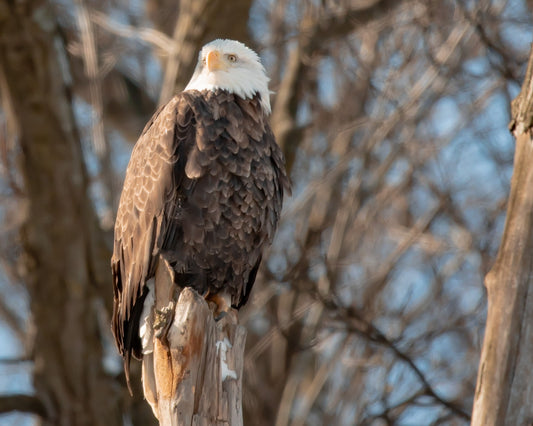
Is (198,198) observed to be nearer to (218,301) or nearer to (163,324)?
(218,301)

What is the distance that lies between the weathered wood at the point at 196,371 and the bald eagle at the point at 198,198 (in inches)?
31.2

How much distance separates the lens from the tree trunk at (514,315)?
14.3 feet

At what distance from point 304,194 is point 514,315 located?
4016 mm

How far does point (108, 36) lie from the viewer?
10.4m

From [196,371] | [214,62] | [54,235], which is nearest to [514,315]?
[196,371]

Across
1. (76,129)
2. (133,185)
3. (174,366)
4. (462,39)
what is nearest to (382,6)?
(462,39)

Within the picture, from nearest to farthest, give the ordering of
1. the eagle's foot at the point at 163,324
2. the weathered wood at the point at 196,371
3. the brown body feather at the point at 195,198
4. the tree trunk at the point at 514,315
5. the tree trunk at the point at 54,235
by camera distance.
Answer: the weathered wood at the point at 196,371
the eagle's foot at the point at 163,324
the tree trunk at the point at 514,315
the brown body feather at the point at 195,198
the tree trunk at the point at 54,235

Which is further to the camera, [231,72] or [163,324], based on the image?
[231,72]

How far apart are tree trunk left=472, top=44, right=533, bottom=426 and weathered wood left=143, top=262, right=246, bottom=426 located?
1.23m

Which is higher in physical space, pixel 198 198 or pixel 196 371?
pixel 198 198

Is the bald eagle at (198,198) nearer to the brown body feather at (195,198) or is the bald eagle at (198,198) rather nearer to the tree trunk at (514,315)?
the brown body feather at (195,198)

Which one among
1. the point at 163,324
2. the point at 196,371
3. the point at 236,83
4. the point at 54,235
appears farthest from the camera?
the point at 54,235

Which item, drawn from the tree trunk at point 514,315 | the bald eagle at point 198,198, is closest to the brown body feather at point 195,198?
the bald eagle at point 198,198

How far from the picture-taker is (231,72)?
5.16m
